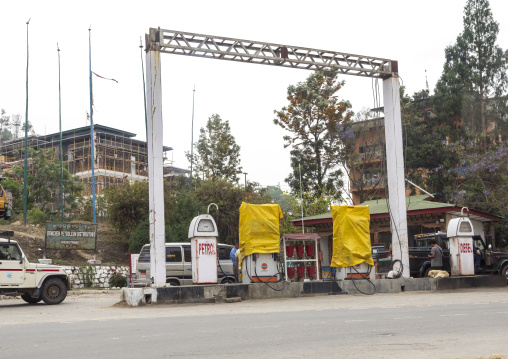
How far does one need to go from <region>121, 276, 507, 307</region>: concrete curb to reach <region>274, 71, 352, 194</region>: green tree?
25485 mm

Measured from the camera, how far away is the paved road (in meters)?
8.23

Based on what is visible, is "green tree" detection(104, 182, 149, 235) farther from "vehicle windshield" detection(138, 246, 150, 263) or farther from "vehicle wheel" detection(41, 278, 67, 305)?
"vehicle wheel" detection(41, 278, 67, 305)

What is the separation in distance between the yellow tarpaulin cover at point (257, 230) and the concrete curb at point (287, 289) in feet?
3.82

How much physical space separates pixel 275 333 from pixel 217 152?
51036 mm

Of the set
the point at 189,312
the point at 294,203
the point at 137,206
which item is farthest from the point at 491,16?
the point at 189,312

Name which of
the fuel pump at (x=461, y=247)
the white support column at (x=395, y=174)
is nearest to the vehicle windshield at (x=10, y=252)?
the white support column at (x=395, y=174)

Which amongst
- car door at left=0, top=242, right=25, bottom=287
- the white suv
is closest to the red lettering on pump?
the white suv

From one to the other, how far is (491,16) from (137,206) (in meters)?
34.0

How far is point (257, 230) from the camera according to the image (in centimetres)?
1952

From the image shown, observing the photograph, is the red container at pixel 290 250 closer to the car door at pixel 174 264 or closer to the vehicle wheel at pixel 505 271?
the car door at pixel 174 264

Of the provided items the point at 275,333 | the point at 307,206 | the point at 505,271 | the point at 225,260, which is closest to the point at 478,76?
the point at 307,206

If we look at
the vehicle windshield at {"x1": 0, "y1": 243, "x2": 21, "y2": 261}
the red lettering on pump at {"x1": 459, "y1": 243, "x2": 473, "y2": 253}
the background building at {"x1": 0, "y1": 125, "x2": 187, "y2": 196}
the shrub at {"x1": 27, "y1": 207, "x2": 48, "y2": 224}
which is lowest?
the red lettering on pump at {"x1": 459, "y1": 243, "x2": 473, "y2": 253}

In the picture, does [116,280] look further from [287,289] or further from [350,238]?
[350,238]

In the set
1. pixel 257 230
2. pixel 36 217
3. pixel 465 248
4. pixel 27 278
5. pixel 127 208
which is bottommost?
pixel 27 278
